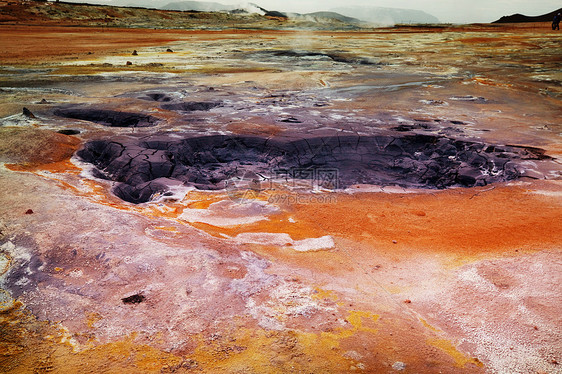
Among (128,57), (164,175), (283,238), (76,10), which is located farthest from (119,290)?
(76,10)

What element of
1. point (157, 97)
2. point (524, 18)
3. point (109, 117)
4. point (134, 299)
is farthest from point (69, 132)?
point (524, 18)

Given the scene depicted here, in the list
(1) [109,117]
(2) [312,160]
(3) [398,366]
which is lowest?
(3) [398,366]

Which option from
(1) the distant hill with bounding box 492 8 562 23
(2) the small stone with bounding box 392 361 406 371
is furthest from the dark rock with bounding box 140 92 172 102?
(1) the distant hill with bounding box 492 8 562 23

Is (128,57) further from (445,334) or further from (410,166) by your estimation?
(445,334)

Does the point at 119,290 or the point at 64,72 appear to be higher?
the point at 64,72

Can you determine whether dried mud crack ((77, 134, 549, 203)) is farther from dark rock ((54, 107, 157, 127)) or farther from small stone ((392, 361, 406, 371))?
small stone ((392, 361, 406, 371))

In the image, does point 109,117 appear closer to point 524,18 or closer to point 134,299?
point 134,299

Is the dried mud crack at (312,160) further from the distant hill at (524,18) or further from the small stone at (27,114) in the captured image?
the distant hill at (524,18)
